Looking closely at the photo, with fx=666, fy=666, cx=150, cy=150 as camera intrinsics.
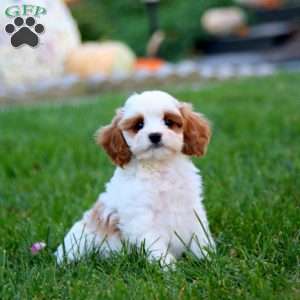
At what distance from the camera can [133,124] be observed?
3.00 metres

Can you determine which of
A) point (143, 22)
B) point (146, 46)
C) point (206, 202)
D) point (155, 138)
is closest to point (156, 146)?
point (155, 138)

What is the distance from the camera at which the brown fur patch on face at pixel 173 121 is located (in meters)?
2.99

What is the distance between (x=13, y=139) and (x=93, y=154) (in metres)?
1.02

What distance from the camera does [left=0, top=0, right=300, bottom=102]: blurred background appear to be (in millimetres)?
11102

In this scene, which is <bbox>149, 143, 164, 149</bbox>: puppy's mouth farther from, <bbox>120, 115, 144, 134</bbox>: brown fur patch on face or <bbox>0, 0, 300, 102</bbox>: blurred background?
<bbox>0, 0, 300, 102</bbox>: blurred background

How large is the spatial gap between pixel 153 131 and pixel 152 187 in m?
0.30

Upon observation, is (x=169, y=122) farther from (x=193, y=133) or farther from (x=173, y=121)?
(x=193, y=133)

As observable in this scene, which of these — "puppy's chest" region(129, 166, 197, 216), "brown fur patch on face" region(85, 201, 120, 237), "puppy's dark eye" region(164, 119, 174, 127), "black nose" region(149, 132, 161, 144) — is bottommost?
"brown fur patch on face" region(85, 201, 120, 237)

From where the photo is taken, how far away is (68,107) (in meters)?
8.30

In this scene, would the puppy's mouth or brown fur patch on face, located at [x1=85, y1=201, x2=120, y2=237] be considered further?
brown fur patch on face, located at [x1=85, y1=201, x2=120, y2=237]

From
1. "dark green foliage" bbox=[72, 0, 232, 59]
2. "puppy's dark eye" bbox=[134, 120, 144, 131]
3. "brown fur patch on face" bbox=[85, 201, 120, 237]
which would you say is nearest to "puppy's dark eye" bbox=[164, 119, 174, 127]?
"puppy's dark eye" bbox=[134, 120, 144, 131]

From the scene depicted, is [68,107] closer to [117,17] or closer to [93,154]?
[93,154]

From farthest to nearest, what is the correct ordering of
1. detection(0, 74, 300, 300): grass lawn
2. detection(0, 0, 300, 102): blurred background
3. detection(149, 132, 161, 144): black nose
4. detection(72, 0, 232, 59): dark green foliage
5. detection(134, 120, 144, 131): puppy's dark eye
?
detection(72, 0, 232, 59): dark green foliage < detection(0, 0, 300, 102): blurred background < detection(134, 120, 144, 131): puppy's dark eye < detection(149, 132, 161, 144): black nose < detection(0, 74, 300, 300): grass lawn

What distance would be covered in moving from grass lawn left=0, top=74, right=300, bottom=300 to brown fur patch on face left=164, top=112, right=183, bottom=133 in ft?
1.95
